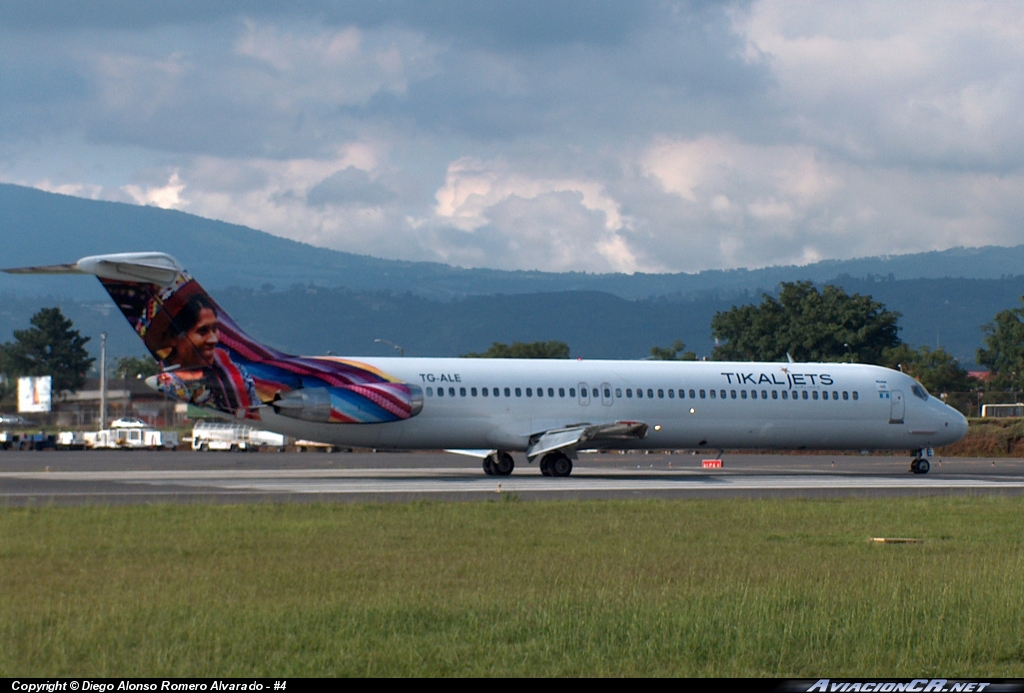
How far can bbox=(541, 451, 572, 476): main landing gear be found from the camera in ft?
121

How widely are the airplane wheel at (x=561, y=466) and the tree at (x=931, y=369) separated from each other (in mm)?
66251

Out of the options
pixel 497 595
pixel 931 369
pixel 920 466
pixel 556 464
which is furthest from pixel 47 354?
pixel 497 595

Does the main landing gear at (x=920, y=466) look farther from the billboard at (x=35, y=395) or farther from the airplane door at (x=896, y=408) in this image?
the billboard at (x=35, y=395)

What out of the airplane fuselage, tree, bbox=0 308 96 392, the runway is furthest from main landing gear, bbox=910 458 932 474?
tree, bbox=0 308 96 392

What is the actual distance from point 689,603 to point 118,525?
401 inches

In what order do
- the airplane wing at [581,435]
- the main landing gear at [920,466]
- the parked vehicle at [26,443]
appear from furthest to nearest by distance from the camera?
1. the parked vehicle at [26,443]
2. the main landing gear at [920,466]
3. the airplane wing at [581,435]

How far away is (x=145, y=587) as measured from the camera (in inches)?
503

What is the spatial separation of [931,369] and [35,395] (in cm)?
7880

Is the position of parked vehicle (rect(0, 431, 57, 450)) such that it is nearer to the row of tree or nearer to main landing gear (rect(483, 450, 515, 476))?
main landing gear (rect(483, 450, 515, 476))

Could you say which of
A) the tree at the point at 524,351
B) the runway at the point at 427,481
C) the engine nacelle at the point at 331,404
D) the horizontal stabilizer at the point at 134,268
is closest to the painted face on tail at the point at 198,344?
the horizontal stabilizer at the point at 134,268

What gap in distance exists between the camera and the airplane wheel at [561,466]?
121 feet

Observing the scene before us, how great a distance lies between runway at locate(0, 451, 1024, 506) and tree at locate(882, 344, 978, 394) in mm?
57196
